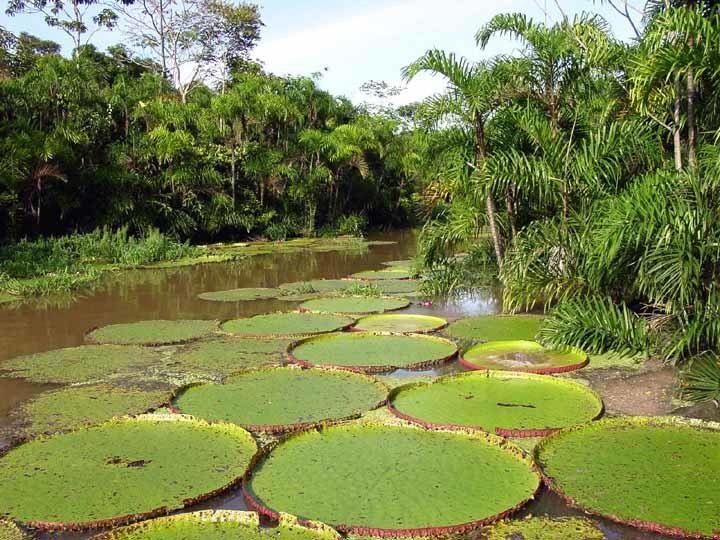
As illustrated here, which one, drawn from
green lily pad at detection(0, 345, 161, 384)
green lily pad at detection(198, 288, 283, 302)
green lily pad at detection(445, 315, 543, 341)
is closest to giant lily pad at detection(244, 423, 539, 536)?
green lily pad at detection(0, 345, 161, 384)

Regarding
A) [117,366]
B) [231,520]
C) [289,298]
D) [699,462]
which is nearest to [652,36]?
[699,462]

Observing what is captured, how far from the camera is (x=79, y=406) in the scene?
4.21m

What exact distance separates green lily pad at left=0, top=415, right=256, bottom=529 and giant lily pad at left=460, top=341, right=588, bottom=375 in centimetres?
211

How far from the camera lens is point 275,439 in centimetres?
365

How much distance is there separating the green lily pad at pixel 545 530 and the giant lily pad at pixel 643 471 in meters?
0.13

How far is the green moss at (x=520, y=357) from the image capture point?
4.85m

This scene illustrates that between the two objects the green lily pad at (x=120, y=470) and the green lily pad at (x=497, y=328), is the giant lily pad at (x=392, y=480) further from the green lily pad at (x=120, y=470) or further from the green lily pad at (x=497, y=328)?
the green lily pad at (x=497, y=328)

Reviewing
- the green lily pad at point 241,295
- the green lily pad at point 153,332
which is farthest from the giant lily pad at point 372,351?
the green lily pad at point 241,295

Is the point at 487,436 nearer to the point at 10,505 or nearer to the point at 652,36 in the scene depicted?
the point at 10,505

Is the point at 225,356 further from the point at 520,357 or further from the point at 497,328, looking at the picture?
the point at 497,328

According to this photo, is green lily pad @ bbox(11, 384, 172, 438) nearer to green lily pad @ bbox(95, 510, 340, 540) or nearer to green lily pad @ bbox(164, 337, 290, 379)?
green lily pad @ bbox(164, 337, 290, 379)

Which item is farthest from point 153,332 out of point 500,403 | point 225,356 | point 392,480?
point 392,480

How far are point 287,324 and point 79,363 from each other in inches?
78.8

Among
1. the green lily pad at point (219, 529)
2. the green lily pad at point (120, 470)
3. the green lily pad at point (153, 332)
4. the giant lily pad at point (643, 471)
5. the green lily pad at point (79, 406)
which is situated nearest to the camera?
the green lily pad at point (219, 529)
